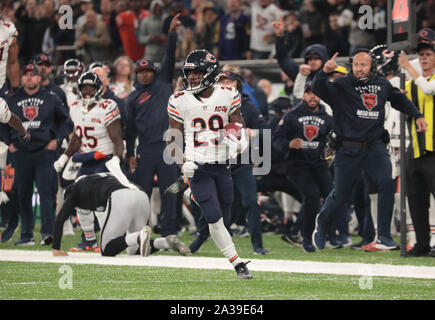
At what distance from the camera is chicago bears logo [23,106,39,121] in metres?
12.1

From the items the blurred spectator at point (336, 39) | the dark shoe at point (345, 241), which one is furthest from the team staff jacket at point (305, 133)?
the blurred spectator at point (336, 39)

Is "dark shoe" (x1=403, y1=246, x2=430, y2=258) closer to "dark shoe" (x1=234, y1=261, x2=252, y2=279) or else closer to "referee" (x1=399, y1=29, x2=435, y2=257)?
"referee" (x1=399, y1=29, x2=435, y2=257)

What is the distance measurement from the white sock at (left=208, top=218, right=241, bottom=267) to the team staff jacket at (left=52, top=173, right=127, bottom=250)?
2.20 metres

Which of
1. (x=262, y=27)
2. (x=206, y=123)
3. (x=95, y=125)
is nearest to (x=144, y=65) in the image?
(x=95, y=125)

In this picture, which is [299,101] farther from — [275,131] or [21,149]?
[21,149]

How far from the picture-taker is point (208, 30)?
1808 centimetres

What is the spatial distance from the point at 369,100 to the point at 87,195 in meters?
3.28

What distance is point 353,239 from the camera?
13164 mm

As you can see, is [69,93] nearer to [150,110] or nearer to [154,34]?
[150,110]

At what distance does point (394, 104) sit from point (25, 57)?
35.4ft

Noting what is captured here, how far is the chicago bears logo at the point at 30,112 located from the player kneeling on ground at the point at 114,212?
1.88m
